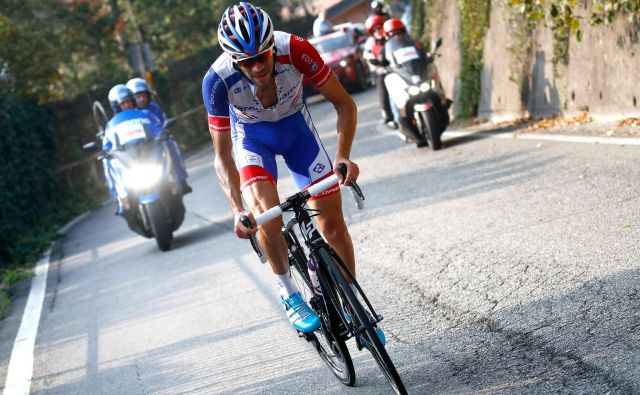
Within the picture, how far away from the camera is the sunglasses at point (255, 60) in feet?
19.1

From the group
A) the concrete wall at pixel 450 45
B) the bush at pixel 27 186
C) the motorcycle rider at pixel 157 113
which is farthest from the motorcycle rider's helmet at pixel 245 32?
the concrete wall at pixel 450 45

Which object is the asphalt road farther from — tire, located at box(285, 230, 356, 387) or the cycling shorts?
the cycling shorts

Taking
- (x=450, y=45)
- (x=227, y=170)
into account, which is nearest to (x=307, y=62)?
(x=227, y=170)

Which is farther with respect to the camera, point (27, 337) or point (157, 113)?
point (157, 113)

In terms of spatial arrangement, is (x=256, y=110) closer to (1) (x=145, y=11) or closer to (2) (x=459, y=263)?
(2) (x=459, y=263)

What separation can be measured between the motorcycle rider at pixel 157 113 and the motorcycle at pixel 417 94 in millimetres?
3270

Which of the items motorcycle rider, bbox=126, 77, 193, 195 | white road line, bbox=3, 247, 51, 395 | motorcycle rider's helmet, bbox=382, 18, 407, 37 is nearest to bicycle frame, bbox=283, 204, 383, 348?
white road line, bbox=3, 247, 51, 395

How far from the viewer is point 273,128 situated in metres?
6.44

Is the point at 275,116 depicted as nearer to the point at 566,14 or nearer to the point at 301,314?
the point at 301,314

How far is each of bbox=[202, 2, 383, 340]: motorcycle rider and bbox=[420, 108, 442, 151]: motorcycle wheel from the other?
854 centimetres

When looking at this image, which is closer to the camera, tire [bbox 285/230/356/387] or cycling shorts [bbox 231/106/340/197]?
tire [bbox 285/230/356/387]

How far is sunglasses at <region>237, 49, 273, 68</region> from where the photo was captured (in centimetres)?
582

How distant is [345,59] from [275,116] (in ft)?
82.6

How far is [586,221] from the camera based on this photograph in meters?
8.36
